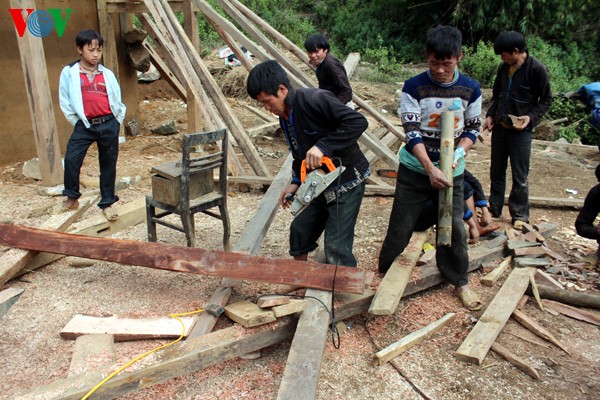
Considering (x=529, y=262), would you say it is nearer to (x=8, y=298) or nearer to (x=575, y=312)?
(x=575, y=312)

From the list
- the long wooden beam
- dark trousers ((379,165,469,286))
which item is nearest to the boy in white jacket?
the long wooden beam

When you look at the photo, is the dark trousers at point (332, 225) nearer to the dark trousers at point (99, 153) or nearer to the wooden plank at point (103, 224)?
the wooden plank at point (103, 224)

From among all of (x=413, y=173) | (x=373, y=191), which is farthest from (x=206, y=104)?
(x=413, y=173)

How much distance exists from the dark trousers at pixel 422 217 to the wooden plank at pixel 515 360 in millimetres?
636

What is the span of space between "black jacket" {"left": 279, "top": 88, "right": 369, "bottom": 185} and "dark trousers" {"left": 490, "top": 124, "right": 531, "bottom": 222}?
8.31ft

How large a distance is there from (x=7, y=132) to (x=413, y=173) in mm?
5896

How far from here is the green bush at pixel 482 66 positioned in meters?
12.5

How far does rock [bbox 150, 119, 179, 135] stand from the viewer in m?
8.49

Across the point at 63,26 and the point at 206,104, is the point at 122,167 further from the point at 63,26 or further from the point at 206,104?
the point at 63,26

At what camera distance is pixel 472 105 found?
327 centimetres

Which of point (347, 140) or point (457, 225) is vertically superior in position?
point (347, 140)

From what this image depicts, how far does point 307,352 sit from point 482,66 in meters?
11.8

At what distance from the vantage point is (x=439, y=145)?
336cm

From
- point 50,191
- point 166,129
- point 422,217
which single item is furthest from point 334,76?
point 166,129
